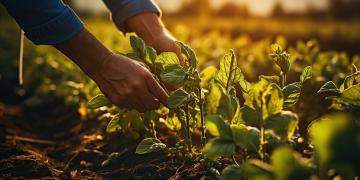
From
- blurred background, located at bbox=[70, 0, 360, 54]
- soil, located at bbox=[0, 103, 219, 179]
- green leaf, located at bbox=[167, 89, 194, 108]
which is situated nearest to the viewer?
green leaf, located at bbox=[167, 89, 194, 108]

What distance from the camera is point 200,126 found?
2.32 meters

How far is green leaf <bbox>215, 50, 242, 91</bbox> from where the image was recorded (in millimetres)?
1920

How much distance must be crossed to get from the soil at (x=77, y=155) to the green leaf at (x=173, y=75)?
41 cm

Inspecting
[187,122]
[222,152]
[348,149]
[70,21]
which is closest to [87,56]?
[70,21]

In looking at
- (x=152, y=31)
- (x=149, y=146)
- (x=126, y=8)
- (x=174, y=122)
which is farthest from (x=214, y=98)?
(x=126, y=8)

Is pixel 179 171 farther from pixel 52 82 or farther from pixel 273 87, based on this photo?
pixel 52 82

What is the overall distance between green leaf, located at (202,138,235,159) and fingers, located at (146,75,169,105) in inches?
20.7

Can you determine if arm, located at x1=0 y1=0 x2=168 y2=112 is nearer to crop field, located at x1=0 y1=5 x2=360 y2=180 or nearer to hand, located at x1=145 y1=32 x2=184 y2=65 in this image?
crop field, located at x1=0 y1=5 x2=360 y2=180

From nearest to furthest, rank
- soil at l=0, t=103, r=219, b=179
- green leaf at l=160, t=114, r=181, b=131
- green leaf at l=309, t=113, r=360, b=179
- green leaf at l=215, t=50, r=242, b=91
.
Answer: green leaf at l=309, t=113, r=360, b=179 < green leaf at l=215, t=50, r=242, b=91 < soil at l=0, t=103, r=219, b=179 < green leaf at l=160, t=114, r=181, b=131

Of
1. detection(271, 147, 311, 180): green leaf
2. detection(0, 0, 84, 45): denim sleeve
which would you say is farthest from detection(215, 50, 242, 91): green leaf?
detection(271, 147, 311, 180): green leaf

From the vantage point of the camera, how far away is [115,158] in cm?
246

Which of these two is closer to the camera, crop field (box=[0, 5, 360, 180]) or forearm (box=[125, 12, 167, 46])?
crop field (box=[0, 5, 360, 180])

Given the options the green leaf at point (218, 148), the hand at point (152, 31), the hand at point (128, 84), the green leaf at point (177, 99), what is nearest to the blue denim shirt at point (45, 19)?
the hand at point (128, 84)

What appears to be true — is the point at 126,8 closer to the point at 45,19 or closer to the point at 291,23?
the point at 45,19
